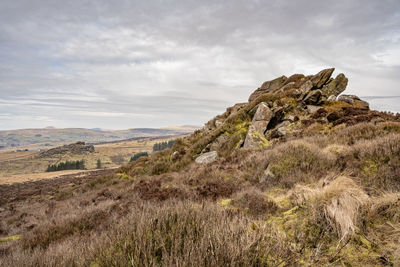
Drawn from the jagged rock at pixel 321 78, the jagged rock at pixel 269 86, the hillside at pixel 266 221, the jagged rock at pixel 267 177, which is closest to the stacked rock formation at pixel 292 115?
the jagged rock at pixel 321 78

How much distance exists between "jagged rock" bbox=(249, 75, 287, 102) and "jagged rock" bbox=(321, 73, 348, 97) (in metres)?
7.07

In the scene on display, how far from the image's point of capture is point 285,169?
244 inches

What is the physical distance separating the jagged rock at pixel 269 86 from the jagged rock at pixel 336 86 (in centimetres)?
707

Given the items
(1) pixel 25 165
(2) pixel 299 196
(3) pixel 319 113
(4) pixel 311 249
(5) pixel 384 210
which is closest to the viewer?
(4) pixel 311 249

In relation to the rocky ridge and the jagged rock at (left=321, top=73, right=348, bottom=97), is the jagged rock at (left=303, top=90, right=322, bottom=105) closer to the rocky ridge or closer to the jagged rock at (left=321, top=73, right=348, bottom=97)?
the rocky ridge

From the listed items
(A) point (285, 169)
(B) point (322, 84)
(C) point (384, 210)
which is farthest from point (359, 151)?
(B) point (322, 84)

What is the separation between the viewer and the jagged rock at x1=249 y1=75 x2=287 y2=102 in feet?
82.1

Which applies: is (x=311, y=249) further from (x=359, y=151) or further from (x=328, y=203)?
(x=359, y=151)

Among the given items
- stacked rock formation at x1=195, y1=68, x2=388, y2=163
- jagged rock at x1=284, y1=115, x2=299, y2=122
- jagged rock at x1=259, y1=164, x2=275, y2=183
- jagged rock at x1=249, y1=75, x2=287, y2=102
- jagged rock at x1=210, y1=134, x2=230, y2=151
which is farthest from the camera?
jagged rock at x1=249, y1=75, x2=287, y2=102

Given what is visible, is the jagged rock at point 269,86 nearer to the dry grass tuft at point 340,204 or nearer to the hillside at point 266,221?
the hillside at point 266,221

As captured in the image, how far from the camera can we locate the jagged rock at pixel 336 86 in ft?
58.3

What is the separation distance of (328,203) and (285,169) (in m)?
3.31

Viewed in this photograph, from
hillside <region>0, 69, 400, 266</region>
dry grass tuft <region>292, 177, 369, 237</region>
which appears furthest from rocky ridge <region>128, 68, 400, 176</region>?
dry grass tuft <region>292, 177, 369, 237</region>

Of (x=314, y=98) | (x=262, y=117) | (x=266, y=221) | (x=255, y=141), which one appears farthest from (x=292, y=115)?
(x=266, y=221)
